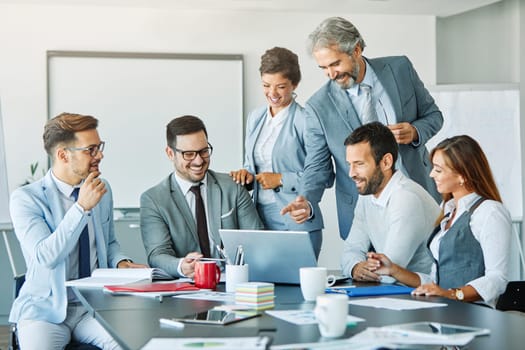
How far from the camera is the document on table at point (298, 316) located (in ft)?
6.72

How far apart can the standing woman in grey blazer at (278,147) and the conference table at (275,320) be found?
1342mm

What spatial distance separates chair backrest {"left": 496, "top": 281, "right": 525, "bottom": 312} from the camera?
2795 millimetres

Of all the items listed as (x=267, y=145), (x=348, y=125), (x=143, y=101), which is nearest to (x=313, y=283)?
(x=348, y=125)

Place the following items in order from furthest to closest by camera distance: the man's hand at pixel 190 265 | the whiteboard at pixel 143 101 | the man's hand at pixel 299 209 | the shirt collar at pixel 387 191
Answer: the whiteboard at pixel 143 101 → the man's hand at pixel 299 209 → the shirt collar at pixel 387 191 → the man's hand at pixel 190 265

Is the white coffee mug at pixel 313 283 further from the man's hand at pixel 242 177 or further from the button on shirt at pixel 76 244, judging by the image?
the man's hand at pixel 242 177

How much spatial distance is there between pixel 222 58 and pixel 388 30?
1.53 metres

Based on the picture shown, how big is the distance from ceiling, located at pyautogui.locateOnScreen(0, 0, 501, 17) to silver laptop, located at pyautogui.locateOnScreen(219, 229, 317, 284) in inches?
153

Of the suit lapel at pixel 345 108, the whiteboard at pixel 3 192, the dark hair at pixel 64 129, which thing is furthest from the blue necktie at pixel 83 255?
the whiteboard at pixel 3 192

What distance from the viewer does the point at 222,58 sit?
6.77 meters

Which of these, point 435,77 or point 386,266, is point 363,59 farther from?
point 435,77

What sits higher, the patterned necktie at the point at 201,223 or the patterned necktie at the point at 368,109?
the patterned necktie at the point at 368,109

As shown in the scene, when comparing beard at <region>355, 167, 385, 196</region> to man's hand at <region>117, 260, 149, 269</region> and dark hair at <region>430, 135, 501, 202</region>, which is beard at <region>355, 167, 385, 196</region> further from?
man's hand at <region>117, 260, 149, 269</region>

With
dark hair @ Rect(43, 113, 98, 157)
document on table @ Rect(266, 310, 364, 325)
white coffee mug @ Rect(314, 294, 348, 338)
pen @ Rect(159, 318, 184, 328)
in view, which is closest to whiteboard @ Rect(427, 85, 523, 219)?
dark hair @ Rect(43, 113, 98, 157)

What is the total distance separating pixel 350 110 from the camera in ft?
12.6
